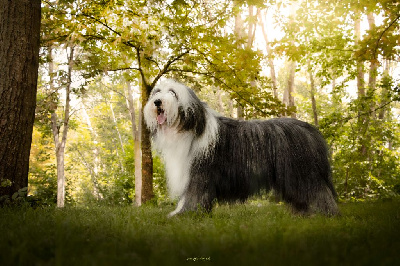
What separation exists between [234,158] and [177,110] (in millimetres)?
1013

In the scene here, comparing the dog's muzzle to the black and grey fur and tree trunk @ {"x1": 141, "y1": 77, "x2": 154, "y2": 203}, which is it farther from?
tree trunk @ {"x1": 141, "y1": 77, "x2": 154, "y2": 203}

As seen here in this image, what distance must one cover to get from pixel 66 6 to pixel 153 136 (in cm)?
316

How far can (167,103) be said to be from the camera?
164 inches

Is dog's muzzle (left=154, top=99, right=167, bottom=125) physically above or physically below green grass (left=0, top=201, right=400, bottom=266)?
above

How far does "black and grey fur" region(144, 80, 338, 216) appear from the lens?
411 centimetres

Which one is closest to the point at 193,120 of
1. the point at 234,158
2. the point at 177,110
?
the point at 177,110

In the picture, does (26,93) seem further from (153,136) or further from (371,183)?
(371,183)

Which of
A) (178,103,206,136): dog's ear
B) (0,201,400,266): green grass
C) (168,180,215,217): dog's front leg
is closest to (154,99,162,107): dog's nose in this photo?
(178,103,206,136): dog's ear

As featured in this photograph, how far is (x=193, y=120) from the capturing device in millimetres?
4219

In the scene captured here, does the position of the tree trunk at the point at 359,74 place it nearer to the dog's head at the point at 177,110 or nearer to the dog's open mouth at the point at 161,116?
the dog's head at the point at 177,110

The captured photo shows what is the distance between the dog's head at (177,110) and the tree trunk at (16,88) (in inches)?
65.7

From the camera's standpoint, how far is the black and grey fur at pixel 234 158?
411cm

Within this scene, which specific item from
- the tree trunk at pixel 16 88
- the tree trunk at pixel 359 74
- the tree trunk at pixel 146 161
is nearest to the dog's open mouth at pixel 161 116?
the tree trunk at pixel 16 88

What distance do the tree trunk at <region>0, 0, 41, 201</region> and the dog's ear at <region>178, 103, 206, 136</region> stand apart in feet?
6.98
